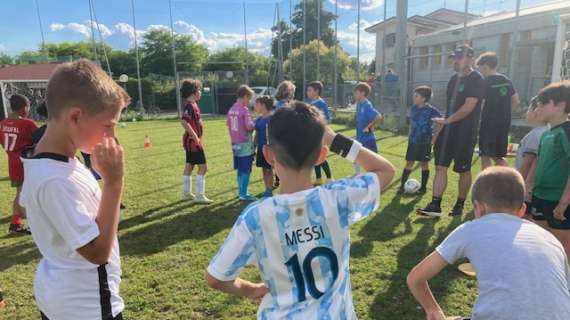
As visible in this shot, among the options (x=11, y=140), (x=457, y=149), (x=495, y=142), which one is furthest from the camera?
(x=495, y=142)

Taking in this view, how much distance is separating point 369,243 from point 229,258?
3622mm

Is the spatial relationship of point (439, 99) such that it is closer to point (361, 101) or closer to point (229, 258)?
point (361, 101)

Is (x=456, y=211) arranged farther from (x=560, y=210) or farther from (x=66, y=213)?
(x=66, y=213)

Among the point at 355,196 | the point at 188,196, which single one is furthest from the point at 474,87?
the point at 188,196

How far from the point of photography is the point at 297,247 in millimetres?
1582

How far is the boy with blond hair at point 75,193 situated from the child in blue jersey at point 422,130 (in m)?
→ 6.27

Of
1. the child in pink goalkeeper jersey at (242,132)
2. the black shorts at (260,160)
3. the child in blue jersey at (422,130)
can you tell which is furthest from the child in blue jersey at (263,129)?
the child in blue jersey at (422,130)

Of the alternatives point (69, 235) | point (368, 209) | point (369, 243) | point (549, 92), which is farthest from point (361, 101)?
point (69, 235)

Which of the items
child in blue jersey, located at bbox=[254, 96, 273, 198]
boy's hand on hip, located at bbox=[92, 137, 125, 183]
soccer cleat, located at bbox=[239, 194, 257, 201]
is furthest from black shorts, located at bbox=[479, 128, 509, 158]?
boy's hand on hip, located at bbox=[92, 137, 125, 183]

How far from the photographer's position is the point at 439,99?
63.1ft

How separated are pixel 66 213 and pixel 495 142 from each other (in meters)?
5.94

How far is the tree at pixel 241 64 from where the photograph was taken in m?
39.2

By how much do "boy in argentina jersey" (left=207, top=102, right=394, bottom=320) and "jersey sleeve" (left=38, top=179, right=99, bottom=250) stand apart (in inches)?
19.4

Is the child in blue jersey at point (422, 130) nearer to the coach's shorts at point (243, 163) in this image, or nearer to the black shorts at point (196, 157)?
the coach's shorts at point (243, 163)
